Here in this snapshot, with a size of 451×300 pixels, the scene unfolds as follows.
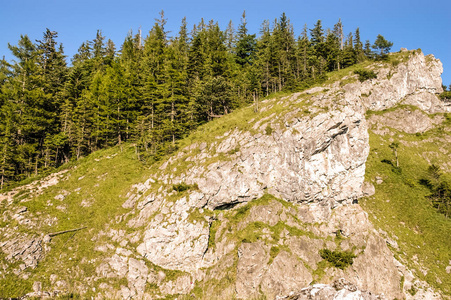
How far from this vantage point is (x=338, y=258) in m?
23.9

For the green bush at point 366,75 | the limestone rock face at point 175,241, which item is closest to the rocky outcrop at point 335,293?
the limestone rock face at point 175,241

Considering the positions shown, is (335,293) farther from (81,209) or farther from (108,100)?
(108,100)

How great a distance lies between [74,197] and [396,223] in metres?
44.7

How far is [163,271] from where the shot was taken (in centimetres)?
2342

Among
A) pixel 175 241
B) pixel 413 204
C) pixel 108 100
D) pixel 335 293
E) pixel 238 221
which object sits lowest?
pixel 413 204

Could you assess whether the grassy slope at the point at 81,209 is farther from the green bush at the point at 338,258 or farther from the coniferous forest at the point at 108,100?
the green bush at the point at 338,258

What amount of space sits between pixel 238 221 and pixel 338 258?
36.6 ft

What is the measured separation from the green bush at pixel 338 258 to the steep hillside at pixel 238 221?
0.12m

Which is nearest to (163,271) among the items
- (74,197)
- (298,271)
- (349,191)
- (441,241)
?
(298,271)

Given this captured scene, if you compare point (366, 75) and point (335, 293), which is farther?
point (366, 75)

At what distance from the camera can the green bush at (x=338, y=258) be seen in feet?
77.2

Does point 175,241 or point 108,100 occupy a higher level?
point 108,100

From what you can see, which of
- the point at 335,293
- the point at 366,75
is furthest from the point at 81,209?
the point at 366,75

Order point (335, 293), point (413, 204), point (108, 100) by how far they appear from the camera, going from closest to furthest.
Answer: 1. point (335, 293)
2. point (413, 204)
3. point (108, 100)
